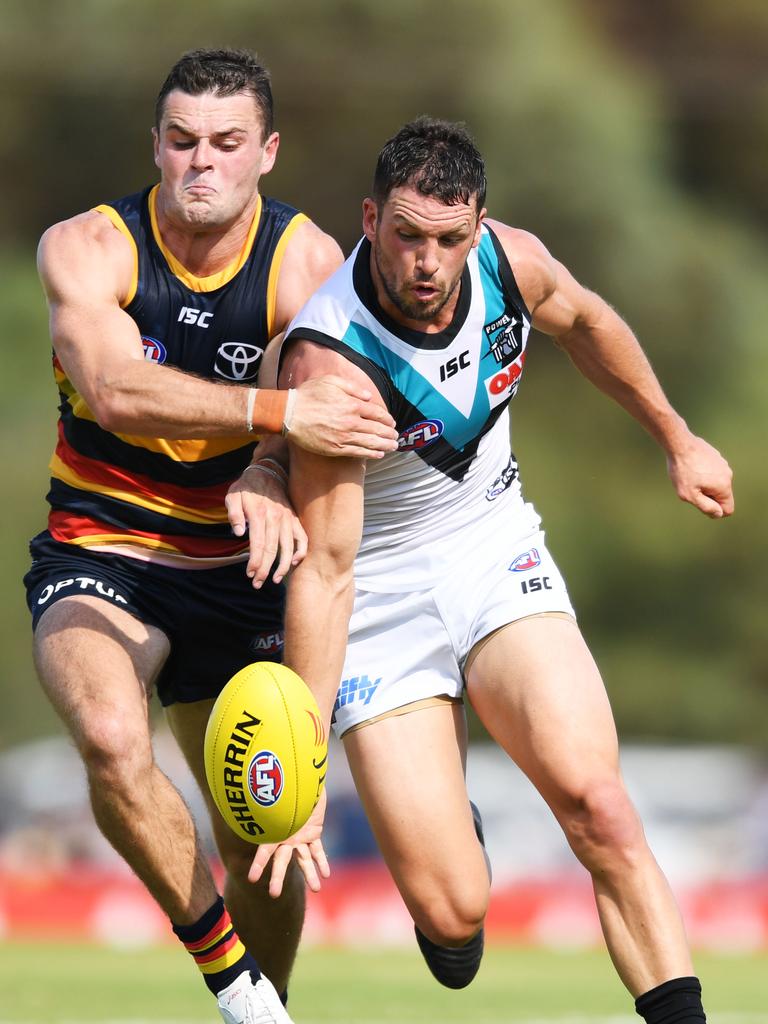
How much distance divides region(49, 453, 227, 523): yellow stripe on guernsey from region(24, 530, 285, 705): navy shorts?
0.22 meters

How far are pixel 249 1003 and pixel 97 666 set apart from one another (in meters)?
1.35

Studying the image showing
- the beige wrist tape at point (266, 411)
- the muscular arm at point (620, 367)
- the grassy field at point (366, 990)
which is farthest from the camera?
the grassy field at point (366, 990)

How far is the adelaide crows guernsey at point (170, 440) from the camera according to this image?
7.05 m

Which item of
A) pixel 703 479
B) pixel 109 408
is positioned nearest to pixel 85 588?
pixel 109 408

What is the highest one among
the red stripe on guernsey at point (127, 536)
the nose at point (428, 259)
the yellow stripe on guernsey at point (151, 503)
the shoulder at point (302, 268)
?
the nose at point (428, 259)

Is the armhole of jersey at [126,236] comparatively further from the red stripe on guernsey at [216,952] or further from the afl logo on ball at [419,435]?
the red stripe on guernsey at [216,952]

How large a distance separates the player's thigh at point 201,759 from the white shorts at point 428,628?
0.60 m

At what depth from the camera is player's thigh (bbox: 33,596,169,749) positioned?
6.54 metres

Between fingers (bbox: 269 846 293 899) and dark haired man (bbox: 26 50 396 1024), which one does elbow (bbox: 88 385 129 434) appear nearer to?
dark haired man (bbox: 26 50 396 1024)

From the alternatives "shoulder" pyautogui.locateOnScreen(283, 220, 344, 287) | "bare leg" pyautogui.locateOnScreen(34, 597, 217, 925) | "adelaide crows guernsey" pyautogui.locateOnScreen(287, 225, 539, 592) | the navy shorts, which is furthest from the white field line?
"shoulder" pyautogui.locateOnScreen(283, 220, 344, 287)

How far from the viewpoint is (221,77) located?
22.9 feet

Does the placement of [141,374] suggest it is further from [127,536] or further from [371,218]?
[371,218]

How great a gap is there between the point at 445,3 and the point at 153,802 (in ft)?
85.8

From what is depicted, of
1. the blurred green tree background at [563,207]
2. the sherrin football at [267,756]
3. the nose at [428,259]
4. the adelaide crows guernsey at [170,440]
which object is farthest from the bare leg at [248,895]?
the blurred green tree background at [563,207]
